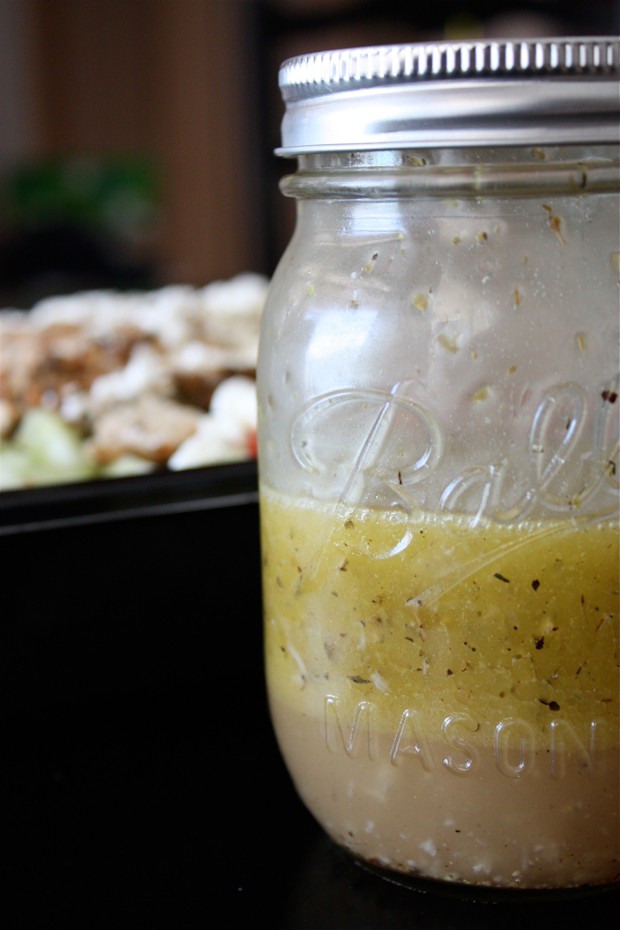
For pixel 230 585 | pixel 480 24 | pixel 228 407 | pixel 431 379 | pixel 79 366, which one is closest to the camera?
pixel 431 379

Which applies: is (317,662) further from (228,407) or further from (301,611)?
(228,407)

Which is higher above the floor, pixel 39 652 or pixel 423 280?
pixel 423 280

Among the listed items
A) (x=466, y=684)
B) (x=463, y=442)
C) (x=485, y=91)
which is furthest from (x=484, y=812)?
(x=485, y=91)

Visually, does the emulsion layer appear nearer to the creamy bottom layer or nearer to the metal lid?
the creamy bottom layer

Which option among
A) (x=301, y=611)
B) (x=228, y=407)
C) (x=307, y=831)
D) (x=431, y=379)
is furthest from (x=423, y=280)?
(x=228, y=407)

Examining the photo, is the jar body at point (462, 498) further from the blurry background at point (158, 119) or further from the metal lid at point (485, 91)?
the blurry background at point (158, 119)

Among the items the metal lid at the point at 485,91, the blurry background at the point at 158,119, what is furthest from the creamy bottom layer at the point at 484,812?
the blurry background at the point at 158,119

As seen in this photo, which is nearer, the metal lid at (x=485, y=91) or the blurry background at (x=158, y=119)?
the metal lid at (x=485, y=91)

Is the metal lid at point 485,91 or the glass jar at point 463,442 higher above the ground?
the metal lid at point 485,91
